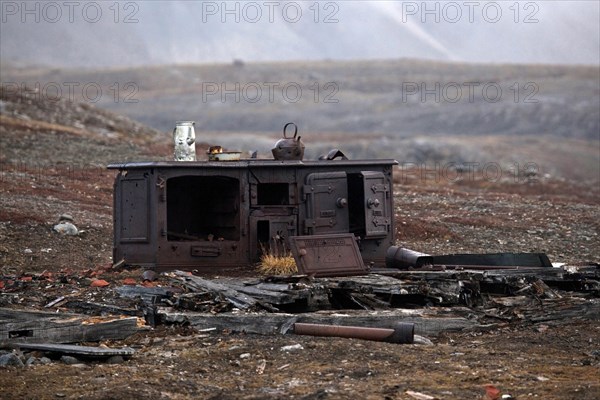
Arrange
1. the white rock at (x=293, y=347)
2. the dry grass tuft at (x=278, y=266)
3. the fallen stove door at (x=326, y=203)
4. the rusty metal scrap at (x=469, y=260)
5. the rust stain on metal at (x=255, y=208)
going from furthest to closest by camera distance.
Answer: the fallen stove door at (x=326, y=203)
the rust stain on metal at (x=255, y=208)
the rusty metal scrap at (x=469, y=260)
the dry grass tuft at (x=278, y=266)
the white rock at (x=293, y=347)


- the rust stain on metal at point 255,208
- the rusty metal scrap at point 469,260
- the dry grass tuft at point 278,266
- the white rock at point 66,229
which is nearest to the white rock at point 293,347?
the dry grass tuft at point 278,266

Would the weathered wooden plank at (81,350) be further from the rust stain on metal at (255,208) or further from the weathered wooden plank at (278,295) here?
the rust stain on metal at (255,208)

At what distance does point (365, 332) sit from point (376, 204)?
4794 mm

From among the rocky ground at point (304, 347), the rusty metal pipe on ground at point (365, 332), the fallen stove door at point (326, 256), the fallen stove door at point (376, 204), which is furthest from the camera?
the fallen stove door at point (376, 204)

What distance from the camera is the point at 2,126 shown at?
3666 centimetres

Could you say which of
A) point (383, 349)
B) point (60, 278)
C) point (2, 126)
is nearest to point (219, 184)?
point (60, 278)

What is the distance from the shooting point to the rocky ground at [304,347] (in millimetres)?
8844

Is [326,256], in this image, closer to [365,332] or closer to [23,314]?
[365,332]

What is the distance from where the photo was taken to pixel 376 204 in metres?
15.6

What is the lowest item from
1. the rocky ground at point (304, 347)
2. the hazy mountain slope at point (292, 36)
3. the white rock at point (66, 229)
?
the rocky ground at point (304, 347)

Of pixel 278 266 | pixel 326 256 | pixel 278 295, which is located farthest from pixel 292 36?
pixel 278 295

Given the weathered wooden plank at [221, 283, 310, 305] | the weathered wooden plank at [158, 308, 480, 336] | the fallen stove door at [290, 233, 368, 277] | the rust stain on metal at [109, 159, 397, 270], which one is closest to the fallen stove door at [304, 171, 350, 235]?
the rust stain on metal at [109, 159, 397, 270]

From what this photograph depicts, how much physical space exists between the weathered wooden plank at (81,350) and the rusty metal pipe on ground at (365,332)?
187cm

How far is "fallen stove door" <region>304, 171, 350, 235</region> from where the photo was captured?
15.4 meters
